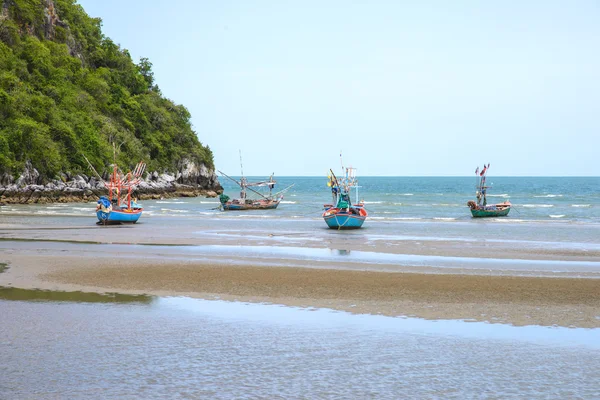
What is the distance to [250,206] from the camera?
72125 millimetres

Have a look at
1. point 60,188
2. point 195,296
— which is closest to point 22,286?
point 195,296

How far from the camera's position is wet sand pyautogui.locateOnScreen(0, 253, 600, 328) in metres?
14.5

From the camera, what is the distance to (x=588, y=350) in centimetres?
1100

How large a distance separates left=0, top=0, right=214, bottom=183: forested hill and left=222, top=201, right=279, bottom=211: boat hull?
23971 mm

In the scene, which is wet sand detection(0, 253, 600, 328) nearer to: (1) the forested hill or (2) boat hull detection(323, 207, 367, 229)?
(2) boat hull detection(323, 207, 367, 229)

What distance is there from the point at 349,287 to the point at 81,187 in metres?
70.8

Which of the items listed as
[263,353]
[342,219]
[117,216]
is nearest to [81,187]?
[117,216]

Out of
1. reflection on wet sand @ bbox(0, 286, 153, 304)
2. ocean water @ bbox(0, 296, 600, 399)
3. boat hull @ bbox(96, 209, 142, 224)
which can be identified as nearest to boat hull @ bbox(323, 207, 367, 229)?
boat hull @ bbox(96, 209, 142, 224)

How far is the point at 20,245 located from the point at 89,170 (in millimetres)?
58672

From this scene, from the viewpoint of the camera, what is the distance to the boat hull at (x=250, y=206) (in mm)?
70562

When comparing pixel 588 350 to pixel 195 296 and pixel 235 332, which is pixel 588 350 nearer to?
pixel 235 332

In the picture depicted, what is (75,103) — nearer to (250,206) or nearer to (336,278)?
(250,206)

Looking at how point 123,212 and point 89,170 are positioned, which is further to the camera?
point 89,170

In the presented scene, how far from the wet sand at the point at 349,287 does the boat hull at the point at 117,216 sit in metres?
23.5
